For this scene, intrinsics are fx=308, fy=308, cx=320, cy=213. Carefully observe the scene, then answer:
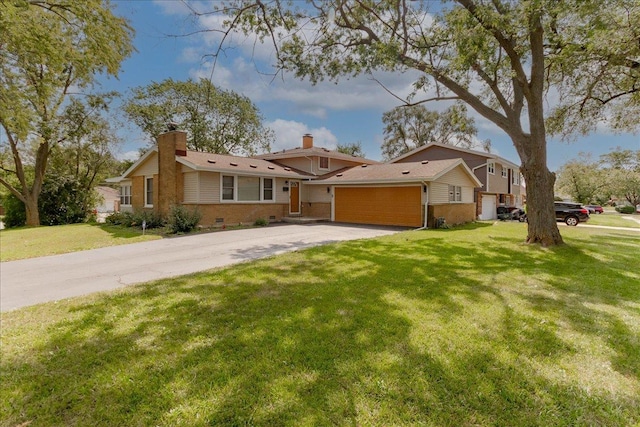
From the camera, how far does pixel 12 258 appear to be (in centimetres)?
905

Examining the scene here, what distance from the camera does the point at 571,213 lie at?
21.4m

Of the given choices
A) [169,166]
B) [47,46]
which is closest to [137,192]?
[169,166]

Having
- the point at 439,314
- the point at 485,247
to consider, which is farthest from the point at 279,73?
the point at 485,247

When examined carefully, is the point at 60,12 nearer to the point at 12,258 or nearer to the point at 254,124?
the point at 12,258

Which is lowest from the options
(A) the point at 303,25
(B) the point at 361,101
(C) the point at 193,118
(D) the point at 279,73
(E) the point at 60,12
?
(D) the point at 279,73

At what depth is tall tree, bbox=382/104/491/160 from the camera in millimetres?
36500

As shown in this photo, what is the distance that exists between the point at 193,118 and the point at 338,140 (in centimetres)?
2058

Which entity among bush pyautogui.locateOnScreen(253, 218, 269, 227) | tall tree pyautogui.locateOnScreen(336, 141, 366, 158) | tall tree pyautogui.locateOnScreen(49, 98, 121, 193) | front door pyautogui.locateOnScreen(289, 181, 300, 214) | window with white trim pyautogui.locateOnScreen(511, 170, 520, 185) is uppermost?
tall tree pyautogui.locateOnScreen(336, 141, 366, 158)

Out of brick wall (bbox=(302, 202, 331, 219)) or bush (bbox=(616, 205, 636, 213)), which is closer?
brick wall (bbox=(302, 202, 331, 219))

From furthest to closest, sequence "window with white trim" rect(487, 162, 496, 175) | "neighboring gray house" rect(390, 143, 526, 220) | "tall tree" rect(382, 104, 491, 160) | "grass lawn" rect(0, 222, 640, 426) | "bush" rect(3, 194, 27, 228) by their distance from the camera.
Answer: "tall tree" rect(382, 104, 491, 160) → "window with white trim" rect(487, 162, 496, 175) → "neighboring gray house" rect(390, 143, 526, 220) → "bush" rect(3, 194, 27, 228) → "grass lawn" rect(0, 222, 640, 426)

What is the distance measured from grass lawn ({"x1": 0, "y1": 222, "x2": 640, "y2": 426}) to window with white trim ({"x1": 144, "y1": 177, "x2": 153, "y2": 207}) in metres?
14.1

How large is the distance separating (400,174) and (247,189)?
8.43 metres

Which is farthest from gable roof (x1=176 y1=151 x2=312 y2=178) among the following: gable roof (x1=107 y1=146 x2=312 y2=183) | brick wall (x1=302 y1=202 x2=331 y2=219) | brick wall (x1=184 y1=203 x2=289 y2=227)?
brick wall (x1=302 y1=202 x2=331 y2=219)

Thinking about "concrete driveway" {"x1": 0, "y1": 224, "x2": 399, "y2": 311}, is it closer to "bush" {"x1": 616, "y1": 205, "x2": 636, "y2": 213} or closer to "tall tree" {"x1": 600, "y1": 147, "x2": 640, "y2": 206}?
"bush" {"x1": 616, "y1": 205, "x2": 636, "y2": 213}
